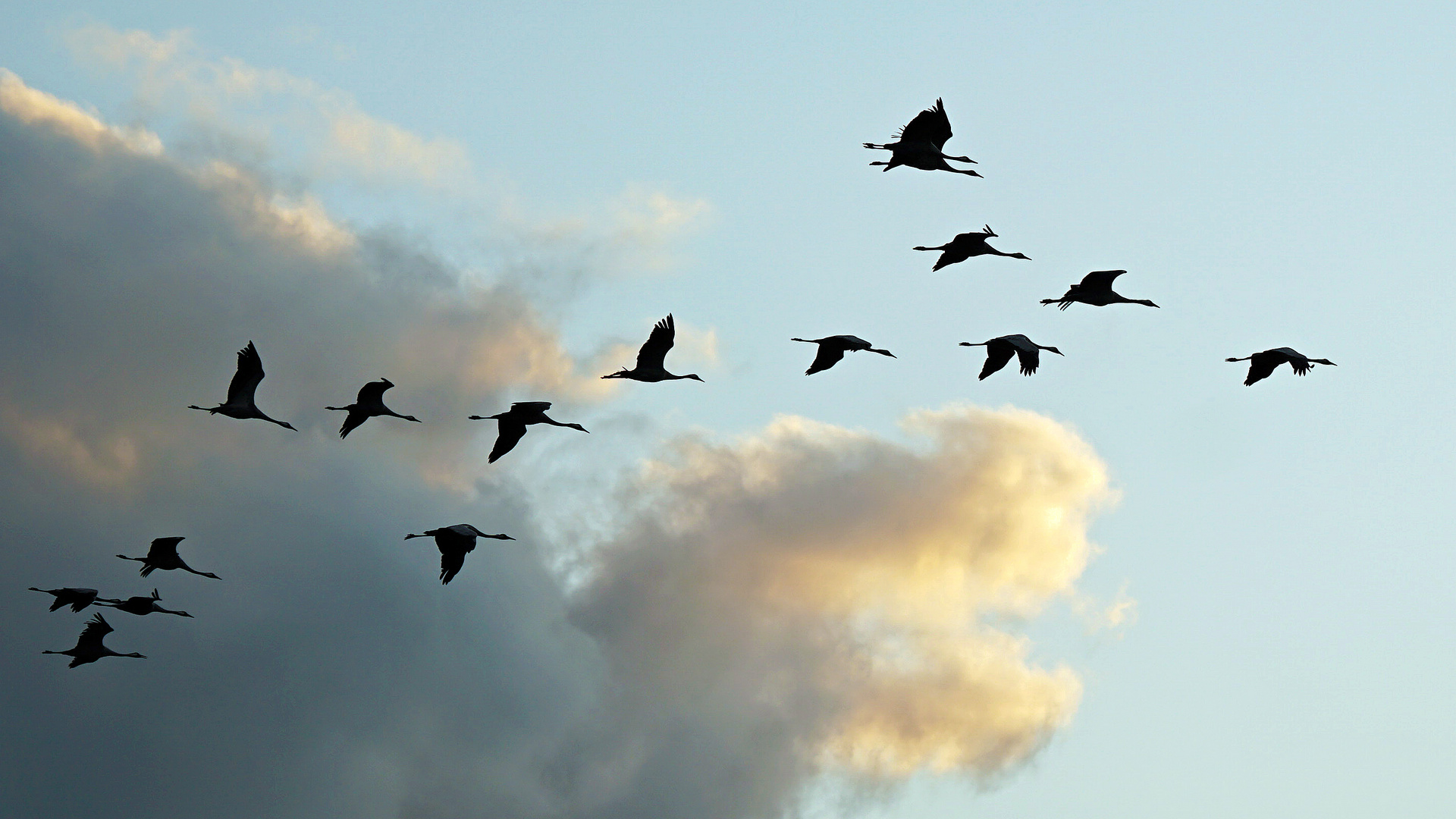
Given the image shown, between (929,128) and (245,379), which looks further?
(245,379)

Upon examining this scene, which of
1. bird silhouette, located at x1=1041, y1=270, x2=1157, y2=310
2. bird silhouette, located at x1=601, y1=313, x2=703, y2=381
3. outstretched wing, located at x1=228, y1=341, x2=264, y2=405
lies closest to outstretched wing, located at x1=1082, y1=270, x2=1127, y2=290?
bird silhouette, located at x1=1041, y1=270, x2=1157, y2=310

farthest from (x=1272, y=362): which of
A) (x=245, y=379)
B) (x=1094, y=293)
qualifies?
(x=245, y=379)

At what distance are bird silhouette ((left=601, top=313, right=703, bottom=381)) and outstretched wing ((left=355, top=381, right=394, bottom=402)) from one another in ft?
29.0

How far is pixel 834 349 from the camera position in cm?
4756

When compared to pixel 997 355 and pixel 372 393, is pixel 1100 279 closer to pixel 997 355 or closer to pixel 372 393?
pixel 997 355

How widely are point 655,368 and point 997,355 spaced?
997 centimetres

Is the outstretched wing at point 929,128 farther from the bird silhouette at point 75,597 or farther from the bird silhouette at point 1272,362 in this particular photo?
the bird silhouette at point 75,597

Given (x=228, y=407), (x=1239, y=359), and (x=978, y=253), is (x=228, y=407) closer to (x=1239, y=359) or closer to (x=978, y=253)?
(x=978, y=253)

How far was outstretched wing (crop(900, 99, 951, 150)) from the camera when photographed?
1708 inches

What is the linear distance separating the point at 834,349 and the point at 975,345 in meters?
3.98

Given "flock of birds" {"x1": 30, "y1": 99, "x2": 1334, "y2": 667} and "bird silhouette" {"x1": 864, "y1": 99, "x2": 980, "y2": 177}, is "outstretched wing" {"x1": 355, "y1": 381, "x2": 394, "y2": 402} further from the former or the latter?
"bird silhouette" {"x1": 864, "y1": 99, "x2": 980, "y2": 177}

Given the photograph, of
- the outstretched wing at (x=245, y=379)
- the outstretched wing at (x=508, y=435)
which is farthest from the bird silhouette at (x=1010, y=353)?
the outstretched wing at (x=245, y=379)

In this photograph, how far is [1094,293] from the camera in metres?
48.2

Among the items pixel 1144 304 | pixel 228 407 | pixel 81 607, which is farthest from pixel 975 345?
pixel 81 607
